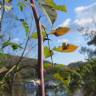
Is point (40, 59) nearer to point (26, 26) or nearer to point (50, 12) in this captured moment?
point (50, 12)

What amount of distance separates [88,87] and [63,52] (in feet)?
38.3

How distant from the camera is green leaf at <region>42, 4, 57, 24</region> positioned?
453 millimetres

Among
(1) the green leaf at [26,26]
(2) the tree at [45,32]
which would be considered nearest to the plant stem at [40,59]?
(2) the tree at [45,32]

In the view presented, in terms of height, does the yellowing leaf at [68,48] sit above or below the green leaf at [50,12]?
below

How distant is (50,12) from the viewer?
46cm

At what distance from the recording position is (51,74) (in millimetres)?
529

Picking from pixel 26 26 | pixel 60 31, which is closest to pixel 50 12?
pixel 60 31

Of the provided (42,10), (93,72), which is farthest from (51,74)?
(93,72)

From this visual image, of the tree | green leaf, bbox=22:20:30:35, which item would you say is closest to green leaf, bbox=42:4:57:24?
the tree

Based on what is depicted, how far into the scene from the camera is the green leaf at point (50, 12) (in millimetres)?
453

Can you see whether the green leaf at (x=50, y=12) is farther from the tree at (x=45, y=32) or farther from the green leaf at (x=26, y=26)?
the green leaf at (x=26, y=26)

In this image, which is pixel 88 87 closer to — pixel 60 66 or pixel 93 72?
pixel 93 72

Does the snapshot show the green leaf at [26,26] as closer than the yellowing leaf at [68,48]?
No

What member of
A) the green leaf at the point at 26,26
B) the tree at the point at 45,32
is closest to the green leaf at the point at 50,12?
the tree at the point at 45,32
